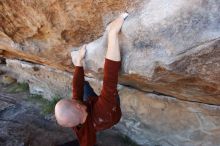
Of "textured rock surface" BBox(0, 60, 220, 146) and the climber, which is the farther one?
"textured rock surface" BBox(0, 60, 220, 146)

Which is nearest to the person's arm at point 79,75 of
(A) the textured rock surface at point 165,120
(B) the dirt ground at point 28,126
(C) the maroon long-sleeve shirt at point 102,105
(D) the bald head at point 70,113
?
(C) the maroon long-sleeve shirt at point 102,105

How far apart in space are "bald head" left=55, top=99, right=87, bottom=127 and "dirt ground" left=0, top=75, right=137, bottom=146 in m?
0.96

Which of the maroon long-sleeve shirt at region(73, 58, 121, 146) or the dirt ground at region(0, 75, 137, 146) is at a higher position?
the maroon long-sleeve shirt at region(73, 58, 121, 146)

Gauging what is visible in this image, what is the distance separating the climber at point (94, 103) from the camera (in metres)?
1.70

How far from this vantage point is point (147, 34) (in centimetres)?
160

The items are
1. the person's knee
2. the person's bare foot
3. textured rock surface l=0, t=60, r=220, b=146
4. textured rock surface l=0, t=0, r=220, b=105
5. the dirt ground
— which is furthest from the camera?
the dirt ground

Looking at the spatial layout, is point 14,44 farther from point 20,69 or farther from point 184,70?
point 184,70

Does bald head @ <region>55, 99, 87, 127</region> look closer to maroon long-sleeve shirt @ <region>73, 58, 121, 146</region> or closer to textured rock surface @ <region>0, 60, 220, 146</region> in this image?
maroon long-sleeve shirt @ <region>73, 58, 121, 146</region>

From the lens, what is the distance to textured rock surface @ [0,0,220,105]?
1491 mm

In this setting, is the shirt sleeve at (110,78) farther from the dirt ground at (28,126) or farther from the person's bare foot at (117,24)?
the dirt ground at (28,126)

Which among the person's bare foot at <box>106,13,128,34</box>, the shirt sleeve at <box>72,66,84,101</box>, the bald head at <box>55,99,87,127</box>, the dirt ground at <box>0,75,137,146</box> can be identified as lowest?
the dirt ground at <box>0,75,137,146</box>

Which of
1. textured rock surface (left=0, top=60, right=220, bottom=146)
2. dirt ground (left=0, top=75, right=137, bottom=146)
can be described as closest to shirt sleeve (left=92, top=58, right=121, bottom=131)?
textured rock surface (left=0, top=60, right=220, bottom=146)

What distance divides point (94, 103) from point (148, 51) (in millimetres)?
531

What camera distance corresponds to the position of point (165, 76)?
1.75 meters
